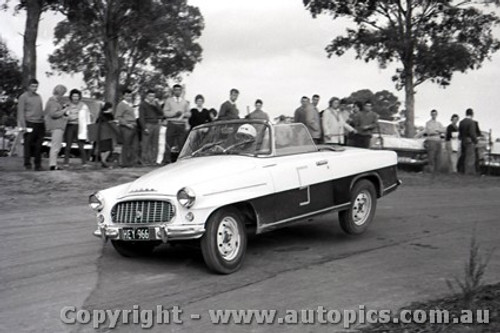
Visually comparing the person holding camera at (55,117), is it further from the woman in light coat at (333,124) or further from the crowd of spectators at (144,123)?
the woman in light coat at (333,124)

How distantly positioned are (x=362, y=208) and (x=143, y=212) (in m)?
3.48

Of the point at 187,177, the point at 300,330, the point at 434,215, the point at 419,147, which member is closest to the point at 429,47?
the point at 419,147

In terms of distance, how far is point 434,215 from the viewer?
11.3 metres

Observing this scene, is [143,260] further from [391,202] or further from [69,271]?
[391,202]

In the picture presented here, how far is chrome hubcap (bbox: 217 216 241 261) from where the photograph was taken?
7258 millimetres

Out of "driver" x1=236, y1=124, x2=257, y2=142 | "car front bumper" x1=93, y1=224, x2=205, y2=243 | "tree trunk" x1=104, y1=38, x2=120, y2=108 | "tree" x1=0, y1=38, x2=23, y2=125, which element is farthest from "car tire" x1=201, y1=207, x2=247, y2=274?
"tree" x1=0, y1=38, x2=23, y2=125

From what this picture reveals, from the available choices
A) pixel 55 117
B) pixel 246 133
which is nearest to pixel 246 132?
pixel 246 133

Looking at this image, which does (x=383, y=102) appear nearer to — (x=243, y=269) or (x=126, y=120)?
(x=126, y=120)

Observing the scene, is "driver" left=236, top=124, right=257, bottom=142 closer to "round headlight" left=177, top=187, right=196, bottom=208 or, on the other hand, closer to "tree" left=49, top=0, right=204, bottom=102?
"round headlight" left=177, top=187, right=196, bottom=208

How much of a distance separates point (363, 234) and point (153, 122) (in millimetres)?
7207

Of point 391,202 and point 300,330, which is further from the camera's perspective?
point 391,202

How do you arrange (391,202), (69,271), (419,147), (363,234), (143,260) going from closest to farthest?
(69,271) → (143,260) → (363,234) → (391,202) → (419,147)

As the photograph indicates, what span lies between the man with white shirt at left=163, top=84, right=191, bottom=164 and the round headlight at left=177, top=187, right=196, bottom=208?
8326 mm

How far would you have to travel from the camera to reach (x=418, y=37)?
28.4 meters
